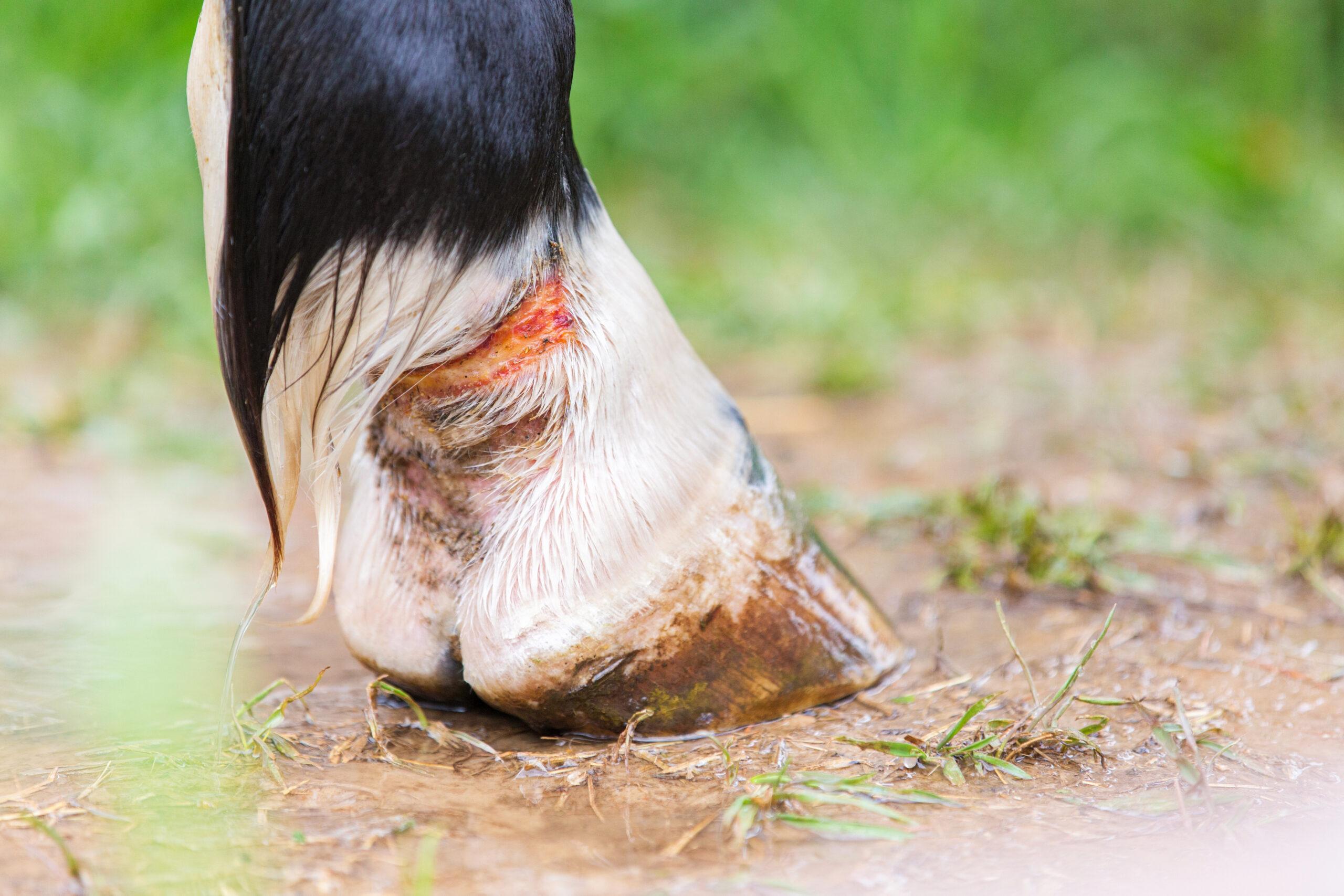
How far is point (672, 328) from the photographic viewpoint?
1.57 metres

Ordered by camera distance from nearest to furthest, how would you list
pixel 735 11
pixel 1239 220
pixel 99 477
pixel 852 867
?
pixel 852 867, pixel 99 477, pixel 1239 220, pixel 735 11

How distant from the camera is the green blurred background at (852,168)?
378 centimetres

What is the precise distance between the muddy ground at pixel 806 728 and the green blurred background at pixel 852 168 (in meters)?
0.99

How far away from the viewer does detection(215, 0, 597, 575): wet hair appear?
126 cm

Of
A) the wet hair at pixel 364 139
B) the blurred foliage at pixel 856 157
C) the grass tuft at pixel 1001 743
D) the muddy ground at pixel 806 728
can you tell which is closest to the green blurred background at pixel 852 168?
the blurred foliage at pixel 856 157

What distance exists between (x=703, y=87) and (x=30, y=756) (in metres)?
4.68

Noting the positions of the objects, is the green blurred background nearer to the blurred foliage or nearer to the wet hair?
the blurred foliage

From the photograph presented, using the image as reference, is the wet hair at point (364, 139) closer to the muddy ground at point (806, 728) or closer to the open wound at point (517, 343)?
the open wound at point (517, 343)

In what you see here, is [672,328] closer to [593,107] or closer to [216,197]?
[216,197]

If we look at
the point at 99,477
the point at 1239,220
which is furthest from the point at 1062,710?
the point at 1239,220

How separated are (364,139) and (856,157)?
4.17 m

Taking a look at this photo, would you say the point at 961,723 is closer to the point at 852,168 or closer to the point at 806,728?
the point at 806,728

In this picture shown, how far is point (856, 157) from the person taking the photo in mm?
5223

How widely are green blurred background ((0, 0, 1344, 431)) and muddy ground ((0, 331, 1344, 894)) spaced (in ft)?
3.25
